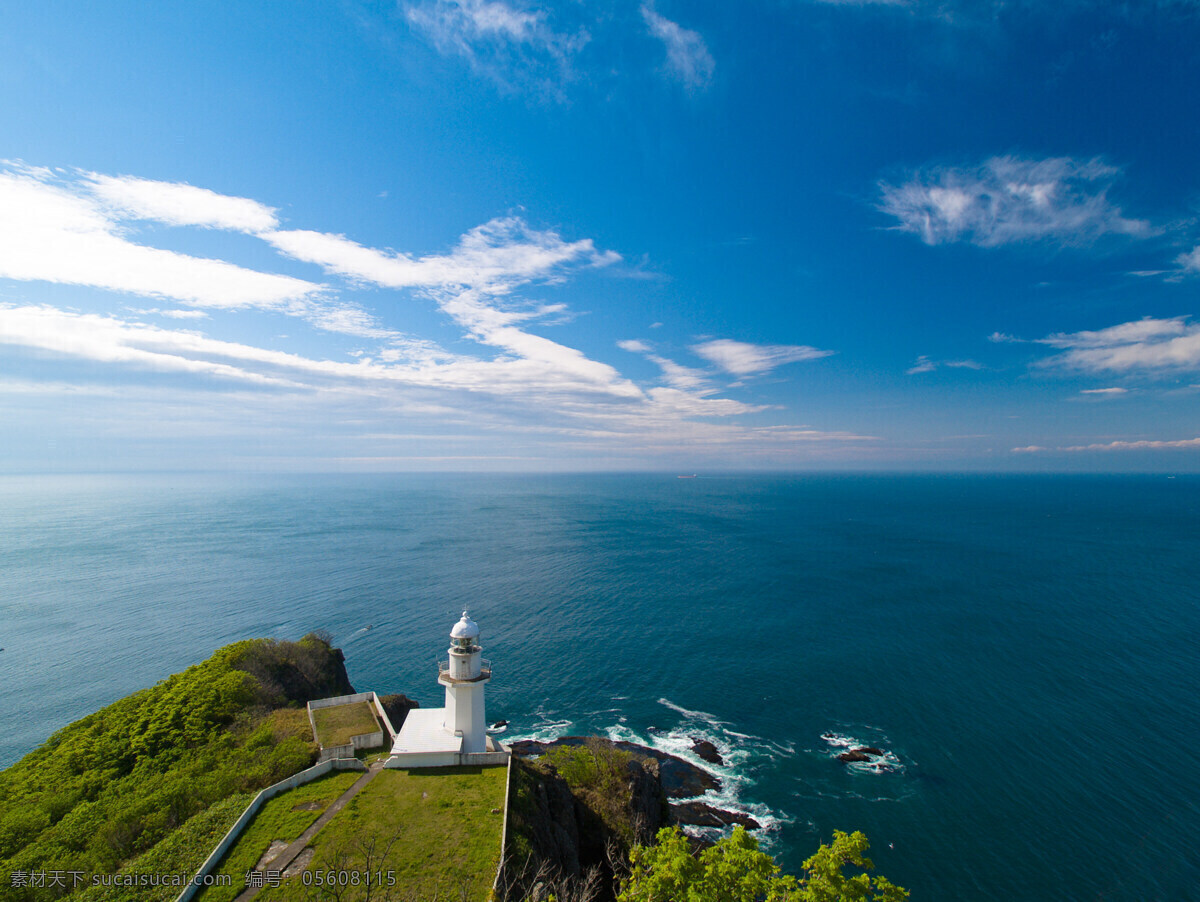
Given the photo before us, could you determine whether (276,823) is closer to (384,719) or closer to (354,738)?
(354,738)

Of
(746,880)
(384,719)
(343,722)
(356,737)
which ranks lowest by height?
(343,722)

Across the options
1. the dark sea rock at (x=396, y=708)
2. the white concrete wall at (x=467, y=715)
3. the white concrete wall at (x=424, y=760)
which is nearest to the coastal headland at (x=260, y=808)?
the dark sea rock at (x=396, y=708)

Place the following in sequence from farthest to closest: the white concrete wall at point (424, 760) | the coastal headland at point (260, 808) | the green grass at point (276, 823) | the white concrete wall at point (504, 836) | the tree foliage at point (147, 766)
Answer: the white concrete wall at point (424, 760) < the tree foliage at point (147, 766) < the coastal headland at point (260, 808) < the green grass at point (276, 823) < the white concrete wall at point (504, 836)

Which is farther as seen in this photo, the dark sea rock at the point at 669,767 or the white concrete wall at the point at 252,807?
the dark sea rock at the point at 669,767

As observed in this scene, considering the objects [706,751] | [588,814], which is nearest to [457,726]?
[588,814]

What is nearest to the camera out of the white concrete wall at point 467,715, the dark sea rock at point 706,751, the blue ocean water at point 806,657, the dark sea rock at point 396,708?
the white concrete wall at point 467,715

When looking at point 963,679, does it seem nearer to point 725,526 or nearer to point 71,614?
point 725,526

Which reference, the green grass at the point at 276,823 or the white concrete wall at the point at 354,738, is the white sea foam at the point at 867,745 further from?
the green grass at the point at 276,823

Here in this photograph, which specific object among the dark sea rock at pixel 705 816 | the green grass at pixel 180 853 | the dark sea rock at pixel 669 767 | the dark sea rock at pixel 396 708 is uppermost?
the green grass at pixel 180 853
